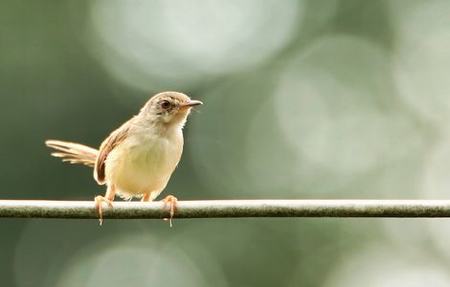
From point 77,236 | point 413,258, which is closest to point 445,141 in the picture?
point 413,258

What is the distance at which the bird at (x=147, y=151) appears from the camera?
754 cm

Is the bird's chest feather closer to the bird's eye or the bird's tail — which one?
the bird's eye

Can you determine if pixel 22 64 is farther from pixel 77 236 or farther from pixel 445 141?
pixel 445 141

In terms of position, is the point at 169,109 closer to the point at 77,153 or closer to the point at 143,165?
the point at 143,165

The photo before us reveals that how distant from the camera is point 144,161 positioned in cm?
752

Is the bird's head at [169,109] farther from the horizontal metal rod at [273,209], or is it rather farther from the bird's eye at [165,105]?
the horizontal metal rod at [273,209]

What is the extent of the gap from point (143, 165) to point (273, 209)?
369 centimetres

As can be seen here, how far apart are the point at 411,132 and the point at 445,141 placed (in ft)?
4.94

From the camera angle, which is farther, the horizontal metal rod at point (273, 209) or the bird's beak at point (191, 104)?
the bird's beak at point (191, 104)

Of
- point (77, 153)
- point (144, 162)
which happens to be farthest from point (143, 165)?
point (77, 153)

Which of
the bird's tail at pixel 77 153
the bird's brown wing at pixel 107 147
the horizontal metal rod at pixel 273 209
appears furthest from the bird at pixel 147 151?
the horizontal metal rod at pixel 273 209

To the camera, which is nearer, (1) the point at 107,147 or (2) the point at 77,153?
(1) the point at 107,147

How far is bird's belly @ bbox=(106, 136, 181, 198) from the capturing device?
24.7 ft

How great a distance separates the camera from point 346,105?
110 feet
